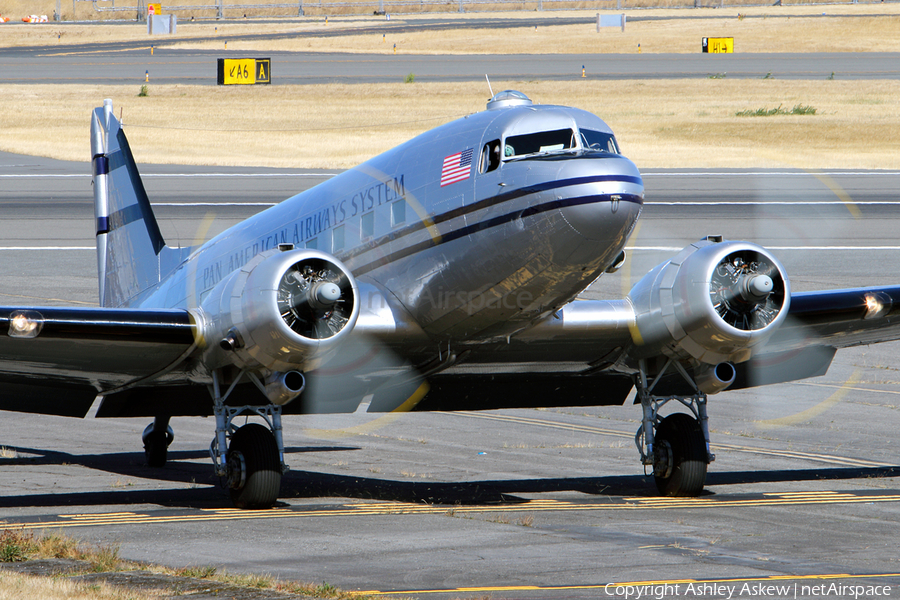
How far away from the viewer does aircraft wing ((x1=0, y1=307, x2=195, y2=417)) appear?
46.5 feet

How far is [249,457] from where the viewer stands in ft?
49.5

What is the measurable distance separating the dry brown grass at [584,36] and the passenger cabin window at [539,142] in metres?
105

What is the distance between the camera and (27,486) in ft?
56.7

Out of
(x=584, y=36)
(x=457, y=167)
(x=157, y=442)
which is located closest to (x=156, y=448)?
(x=157, y=442)

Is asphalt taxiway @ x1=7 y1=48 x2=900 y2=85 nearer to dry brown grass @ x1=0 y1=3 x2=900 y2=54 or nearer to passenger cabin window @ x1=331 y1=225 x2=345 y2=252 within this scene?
dry brown grass @ x1=0 y1=3 x2=900 y2=54

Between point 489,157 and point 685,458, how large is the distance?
5204 millimetres

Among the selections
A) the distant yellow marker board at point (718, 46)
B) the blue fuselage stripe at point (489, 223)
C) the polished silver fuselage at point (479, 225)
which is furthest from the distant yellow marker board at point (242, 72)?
the blue fuselage stripe at point (489, 223)

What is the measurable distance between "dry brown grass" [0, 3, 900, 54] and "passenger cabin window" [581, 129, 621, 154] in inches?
4116

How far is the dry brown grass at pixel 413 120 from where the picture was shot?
65.1 m

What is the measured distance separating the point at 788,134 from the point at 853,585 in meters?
61.6

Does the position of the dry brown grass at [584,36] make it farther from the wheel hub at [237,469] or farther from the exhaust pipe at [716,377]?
the wheel hub at [237,469]

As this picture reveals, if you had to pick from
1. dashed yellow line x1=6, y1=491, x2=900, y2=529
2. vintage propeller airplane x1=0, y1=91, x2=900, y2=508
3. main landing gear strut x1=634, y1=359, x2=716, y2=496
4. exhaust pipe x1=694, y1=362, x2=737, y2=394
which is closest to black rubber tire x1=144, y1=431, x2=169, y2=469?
vintage propeller airplane x1=0, y1=91, x2=900, y2=508

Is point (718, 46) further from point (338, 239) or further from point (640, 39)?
point (338, 239)

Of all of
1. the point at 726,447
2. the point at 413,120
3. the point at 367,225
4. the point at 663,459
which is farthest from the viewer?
the point at 413,120
